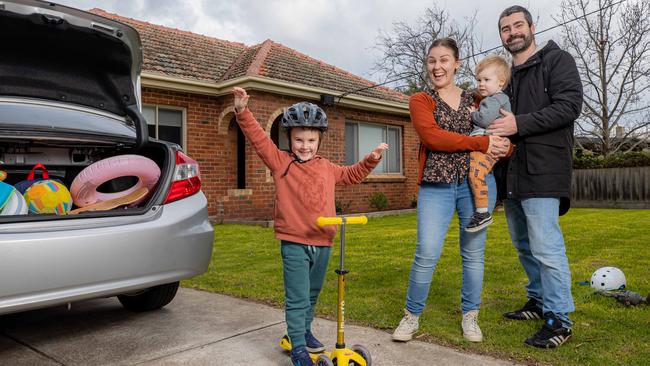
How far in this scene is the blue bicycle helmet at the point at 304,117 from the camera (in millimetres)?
2727

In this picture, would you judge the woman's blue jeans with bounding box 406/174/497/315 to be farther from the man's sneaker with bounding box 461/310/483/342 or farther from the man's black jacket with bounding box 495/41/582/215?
the man's black jacket with bounding box 495/41/582/215

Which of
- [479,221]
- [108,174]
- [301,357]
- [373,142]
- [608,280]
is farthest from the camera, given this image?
[373,142]

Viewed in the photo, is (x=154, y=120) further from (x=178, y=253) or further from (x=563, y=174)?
(x=563, y=174)

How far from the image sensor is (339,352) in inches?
98.7

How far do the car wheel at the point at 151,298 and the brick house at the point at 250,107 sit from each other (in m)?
6.93

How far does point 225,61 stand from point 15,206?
10827 millimetres

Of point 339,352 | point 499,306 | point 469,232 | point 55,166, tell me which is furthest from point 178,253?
point 499,306

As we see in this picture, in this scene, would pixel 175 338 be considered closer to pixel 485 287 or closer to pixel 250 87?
pixel 485 287

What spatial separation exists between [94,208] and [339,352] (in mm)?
1740

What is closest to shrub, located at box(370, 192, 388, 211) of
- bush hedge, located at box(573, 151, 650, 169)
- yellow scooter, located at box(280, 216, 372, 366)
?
bush hedge, located at box(573, 151, 650, 169)

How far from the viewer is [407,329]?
3.12 metres

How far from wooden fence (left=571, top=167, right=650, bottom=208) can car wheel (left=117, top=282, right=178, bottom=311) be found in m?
15.9

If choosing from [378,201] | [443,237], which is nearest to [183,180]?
[443,237]

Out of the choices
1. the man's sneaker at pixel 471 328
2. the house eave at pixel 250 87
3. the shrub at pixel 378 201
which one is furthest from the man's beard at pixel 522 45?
the shrub at pixel 378 201
